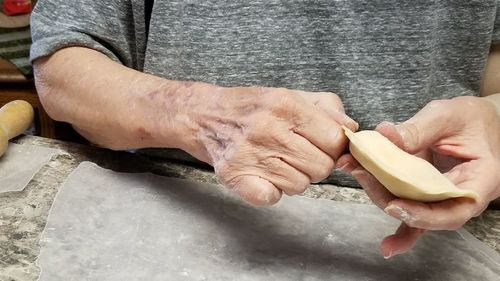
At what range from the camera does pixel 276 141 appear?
1.99ft

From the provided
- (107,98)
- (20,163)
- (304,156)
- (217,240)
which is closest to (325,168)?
(304,156)

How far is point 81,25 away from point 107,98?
12 centimetres

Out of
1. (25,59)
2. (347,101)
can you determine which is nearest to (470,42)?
(347,101)

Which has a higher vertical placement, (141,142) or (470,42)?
(470,42)

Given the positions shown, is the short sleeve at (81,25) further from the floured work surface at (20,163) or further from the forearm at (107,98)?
the floured work surface at (20,163)

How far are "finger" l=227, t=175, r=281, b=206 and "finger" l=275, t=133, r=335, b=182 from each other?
0.10 feet

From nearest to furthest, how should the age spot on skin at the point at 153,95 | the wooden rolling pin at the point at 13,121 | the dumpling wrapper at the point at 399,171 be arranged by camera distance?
the dumpling wrapper at the point at 399,171 → the age spot on skin at the point at 153,95 → the wooden rolling pin at the point at 13,121

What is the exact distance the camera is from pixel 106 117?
750mm

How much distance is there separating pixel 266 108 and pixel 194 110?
0.09 m

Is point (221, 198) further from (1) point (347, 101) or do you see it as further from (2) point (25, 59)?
(2) point (25, 59)

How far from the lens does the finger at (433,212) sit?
0.57 m

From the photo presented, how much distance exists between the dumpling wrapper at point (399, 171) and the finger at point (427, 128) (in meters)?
0.02

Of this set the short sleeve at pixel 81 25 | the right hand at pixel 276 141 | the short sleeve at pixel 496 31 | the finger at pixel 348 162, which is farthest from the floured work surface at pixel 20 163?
the short sleeve at pixel 496 31

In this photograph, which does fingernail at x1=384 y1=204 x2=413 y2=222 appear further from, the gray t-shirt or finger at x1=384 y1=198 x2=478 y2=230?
the gray t-shirt
